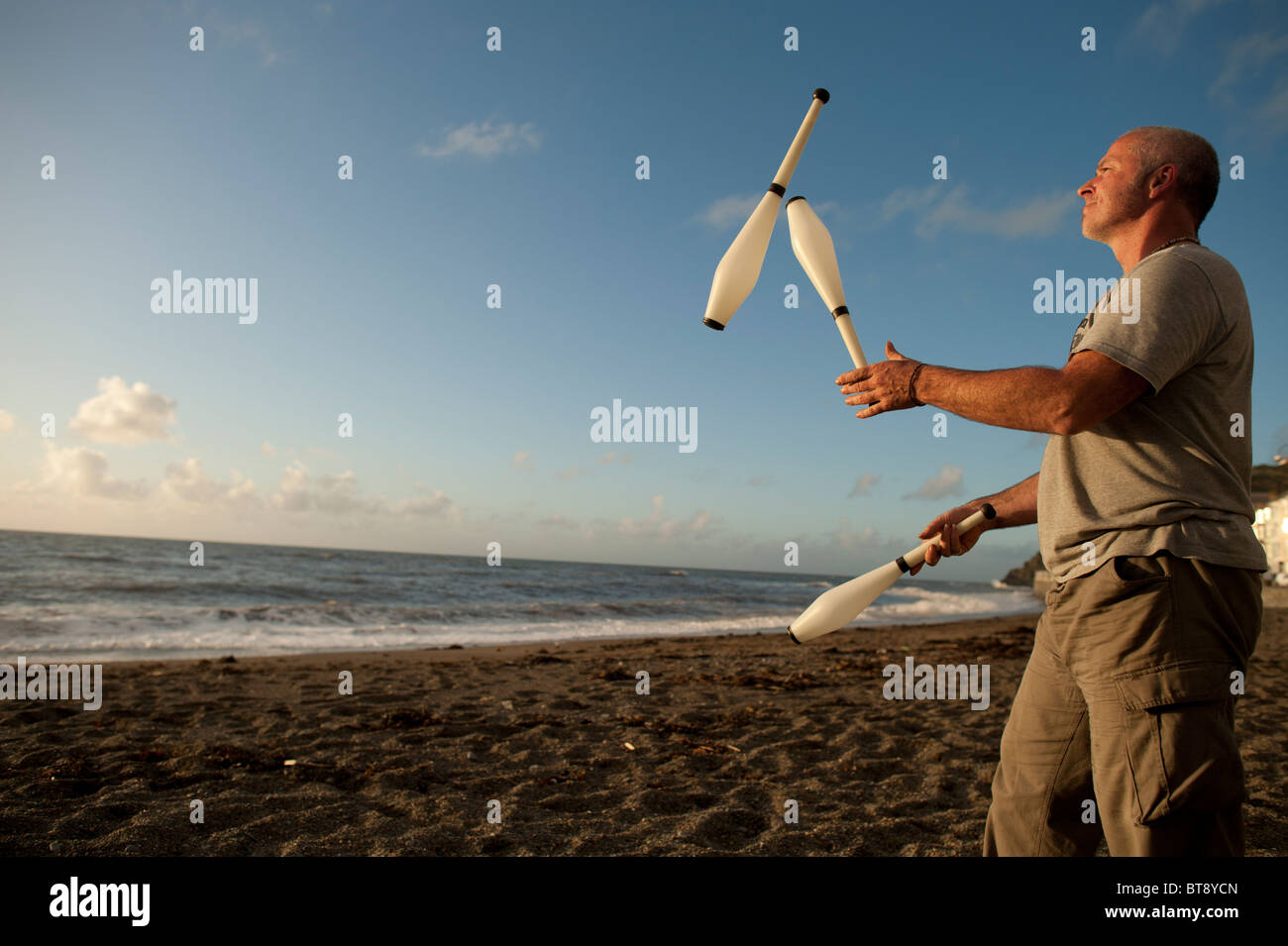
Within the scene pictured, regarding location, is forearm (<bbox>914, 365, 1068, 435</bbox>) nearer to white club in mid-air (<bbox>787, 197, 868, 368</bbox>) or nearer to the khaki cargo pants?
the khaki cargo pants

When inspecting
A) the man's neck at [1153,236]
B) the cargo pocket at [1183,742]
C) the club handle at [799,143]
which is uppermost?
the club handle at [799,143]

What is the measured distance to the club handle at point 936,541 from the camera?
8.16 ft

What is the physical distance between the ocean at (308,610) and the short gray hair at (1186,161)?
11.1 m

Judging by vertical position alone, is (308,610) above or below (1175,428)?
below

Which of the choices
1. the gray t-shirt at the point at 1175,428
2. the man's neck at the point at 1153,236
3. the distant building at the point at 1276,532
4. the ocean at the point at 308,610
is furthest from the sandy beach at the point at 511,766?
the distant building at the point at 1276,532

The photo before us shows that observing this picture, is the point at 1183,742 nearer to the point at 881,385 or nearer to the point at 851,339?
the point at 881,385

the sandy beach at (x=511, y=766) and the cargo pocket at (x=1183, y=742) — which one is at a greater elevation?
the cargo pocket at (x=1183, y=742)

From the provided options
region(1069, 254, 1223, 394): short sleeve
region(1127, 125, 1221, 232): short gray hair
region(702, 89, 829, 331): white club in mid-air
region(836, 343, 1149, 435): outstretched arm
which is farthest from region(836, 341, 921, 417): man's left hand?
region(1127, 125, 1221, 232): short gray hair

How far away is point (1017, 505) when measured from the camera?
2.48 meters

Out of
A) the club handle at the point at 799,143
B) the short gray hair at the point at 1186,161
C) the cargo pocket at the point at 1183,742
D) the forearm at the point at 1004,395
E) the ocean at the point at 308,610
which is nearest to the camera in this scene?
the cargo pocket at the point at 1183,742

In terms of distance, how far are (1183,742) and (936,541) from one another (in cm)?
92

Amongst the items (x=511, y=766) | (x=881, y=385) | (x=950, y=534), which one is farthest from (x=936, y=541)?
(x=511, y=766)

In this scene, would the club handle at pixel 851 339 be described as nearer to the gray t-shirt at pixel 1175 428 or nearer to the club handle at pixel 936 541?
the club handle at pixel 936 541
